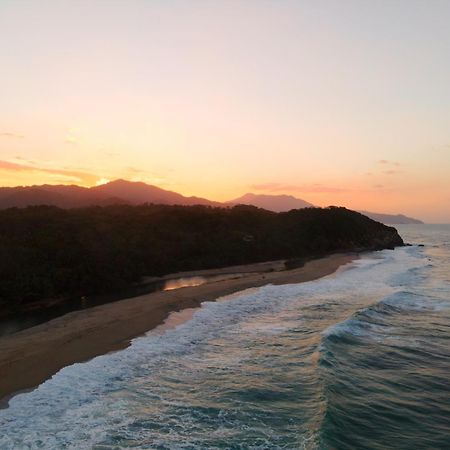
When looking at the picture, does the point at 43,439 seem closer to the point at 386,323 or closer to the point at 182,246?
the point at 386,323

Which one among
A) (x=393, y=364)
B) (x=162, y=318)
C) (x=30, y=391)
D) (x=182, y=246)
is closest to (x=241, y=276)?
(x=182, y=246)

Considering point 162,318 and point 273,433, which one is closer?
point 273,433

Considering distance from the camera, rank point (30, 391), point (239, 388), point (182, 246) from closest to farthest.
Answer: point (30, 391) < point (239, 388) < point (182, 246)

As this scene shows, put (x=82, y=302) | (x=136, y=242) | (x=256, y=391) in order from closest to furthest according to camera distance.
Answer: (x=256, y=391)
(x=82, y=302)
(x=136, y=242)

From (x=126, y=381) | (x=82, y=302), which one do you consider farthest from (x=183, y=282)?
(x=126, y=381)

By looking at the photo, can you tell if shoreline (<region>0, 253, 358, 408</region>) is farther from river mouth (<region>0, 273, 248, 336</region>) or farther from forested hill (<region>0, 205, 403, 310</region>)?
forested hill (<region>0, 205, 403, 310</region>)

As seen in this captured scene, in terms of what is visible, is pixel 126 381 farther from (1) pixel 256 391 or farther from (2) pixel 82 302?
(2) pixel 82 302

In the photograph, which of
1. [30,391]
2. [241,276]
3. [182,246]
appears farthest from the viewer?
[182,246]
